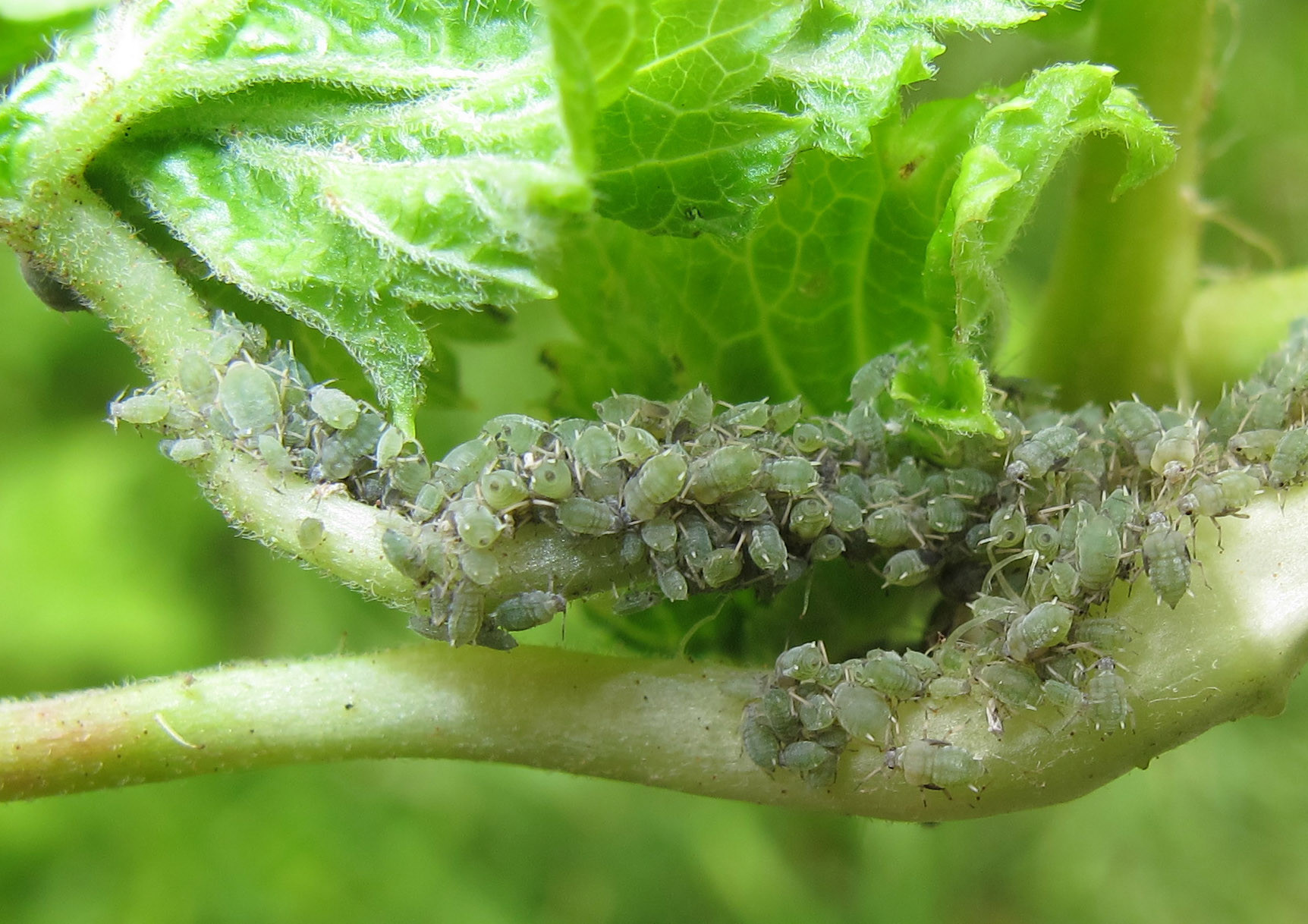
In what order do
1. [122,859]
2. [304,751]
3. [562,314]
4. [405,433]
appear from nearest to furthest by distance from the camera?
1. [405,433]
2. [304,751]
3. [562,314]
4. [122,859]

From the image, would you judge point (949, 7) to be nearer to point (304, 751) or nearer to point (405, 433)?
point (405, 433)

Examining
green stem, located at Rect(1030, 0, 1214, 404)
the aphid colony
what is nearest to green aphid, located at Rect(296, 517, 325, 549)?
the aphid colony

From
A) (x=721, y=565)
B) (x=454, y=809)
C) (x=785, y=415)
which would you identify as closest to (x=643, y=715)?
(x=721, y=565)

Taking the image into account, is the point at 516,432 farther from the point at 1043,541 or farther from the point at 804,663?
the point at 1043,541

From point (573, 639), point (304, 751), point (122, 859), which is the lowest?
point (122, 859)

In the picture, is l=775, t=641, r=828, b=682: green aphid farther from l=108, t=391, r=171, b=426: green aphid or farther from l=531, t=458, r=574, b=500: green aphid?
l=108, t=391, r=171, b=426: green aphid

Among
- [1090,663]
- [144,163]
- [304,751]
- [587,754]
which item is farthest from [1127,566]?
[144,163]
